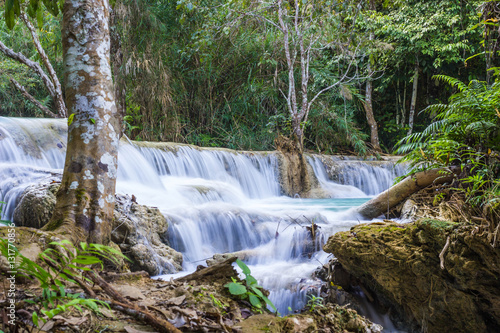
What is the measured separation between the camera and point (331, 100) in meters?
10.8

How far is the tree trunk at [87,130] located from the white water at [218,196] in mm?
1686

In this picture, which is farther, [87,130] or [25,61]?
[25,61]

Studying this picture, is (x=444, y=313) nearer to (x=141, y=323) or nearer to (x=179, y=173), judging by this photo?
(x=141, y=323)

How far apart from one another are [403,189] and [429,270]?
1.85 meters

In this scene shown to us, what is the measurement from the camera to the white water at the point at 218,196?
3791 millimetres

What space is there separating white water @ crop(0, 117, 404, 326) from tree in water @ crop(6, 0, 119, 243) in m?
1.70

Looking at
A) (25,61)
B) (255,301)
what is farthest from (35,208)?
(25,61)

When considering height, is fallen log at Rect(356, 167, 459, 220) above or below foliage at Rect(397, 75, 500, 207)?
below

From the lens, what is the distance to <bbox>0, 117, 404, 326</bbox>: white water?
3791 mm

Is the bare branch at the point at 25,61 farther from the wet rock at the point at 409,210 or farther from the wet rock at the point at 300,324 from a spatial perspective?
the wet rock at the point at 300,324

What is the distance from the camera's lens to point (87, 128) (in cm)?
227

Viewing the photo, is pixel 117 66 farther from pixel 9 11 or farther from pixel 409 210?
pixel 409 210

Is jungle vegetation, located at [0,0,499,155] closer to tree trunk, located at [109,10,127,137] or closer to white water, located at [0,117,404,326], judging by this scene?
tree trunk, located at [109,10,127,137]

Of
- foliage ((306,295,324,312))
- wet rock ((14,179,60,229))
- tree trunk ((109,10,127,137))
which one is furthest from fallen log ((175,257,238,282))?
tree trunk ((109,10,127,137))
